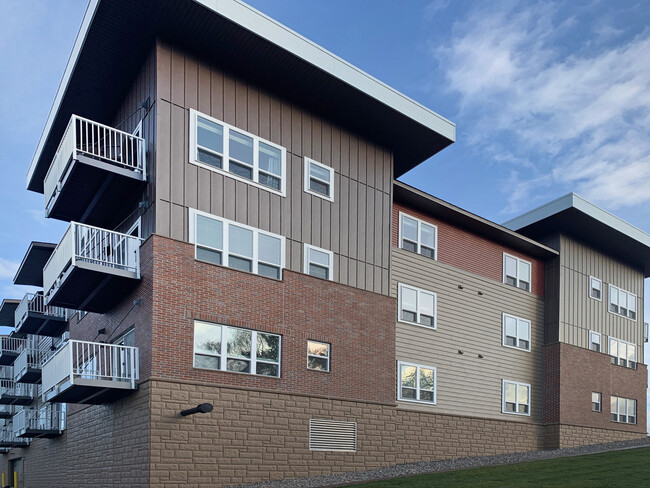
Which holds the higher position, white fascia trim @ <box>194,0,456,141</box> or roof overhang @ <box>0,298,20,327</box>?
white fascia trim @ <box>194,0,456,141</box>

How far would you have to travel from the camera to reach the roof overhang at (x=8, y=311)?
123 feet

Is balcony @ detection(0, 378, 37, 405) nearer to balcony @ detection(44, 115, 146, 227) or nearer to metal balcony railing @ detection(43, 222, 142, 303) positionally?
balcony @ detection(44, 115, 146, 227)

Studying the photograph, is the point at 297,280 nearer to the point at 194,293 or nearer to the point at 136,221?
the point at 194,293

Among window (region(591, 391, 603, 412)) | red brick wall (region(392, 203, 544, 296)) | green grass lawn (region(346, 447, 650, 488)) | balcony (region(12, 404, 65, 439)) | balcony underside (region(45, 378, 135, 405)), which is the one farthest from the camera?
window (region(591, 391, 603, 412))

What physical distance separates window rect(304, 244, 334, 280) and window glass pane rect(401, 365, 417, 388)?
4.55m

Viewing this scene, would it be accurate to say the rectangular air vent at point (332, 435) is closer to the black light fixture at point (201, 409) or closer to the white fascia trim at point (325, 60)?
the black light fixture at point (201, 409)

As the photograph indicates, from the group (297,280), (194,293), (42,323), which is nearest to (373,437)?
(297,280)

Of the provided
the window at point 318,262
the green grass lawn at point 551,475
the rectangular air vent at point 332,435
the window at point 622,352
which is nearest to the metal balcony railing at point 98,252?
the window at point 318,262

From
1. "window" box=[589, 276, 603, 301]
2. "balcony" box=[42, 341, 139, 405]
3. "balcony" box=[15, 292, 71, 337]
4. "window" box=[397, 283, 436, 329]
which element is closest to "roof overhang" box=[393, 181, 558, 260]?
"window" box=[589, 276, 603, 301]

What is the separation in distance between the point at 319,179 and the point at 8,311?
2672cm

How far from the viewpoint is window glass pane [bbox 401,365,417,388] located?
21484 mm

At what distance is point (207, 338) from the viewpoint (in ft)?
53.4

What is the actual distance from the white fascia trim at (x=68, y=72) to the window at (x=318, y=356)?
976 centimetres

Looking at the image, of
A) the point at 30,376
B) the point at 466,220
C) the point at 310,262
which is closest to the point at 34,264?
the point at 30,376
